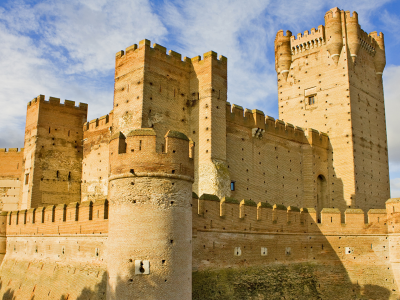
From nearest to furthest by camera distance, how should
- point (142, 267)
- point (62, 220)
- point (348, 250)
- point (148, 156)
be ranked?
point (142, 267), point (148, 156), point (62, 220), point (348, 250)

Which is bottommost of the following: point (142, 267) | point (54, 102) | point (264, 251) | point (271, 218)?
point (142, 267)

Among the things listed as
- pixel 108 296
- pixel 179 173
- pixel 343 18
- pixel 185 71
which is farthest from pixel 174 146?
pixel 343 18

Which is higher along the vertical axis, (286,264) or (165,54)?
(165,54)

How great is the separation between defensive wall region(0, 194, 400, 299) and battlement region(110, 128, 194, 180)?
2.65 metres

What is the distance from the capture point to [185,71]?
22.4m

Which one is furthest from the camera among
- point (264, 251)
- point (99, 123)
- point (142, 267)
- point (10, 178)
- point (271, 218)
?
point (10, 178)

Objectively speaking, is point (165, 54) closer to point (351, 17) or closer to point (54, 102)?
point (54, 102)

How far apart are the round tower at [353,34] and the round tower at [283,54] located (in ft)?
14.1

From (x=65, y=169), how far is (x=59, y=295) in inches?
445

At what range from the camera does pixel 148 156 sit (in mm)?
12375

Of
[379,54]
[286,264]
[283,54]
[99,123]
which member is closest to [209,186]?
[286,264]

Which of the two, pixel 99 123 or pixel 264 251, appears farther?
pixel 99 123

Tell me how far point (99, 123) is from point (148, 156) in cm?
1427

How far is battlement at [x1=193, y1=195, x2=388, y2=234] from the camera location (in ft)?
51.7
